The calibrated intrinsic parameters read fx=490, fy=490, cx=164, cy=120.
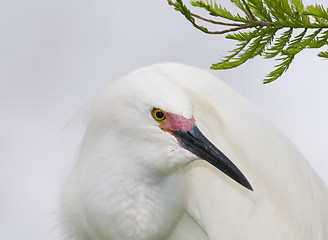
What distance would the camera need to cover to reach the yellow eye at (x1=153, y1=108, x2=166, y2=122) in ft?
7.56

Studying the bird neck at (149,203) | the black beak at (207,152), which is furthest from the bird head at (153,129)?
the bird neck at (149,203)

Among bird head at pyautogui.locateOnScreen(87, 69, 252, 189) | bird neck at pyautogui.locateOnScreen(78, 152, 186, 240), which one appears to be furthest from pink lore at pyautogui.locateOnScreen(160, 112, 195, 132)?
bird neck at pyautogui.locateOnScreen(78, 152, 186, 240)

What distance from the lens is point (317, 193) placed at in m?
2.87

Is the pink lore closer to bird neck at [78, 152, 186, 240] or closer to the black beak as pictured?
the black beak

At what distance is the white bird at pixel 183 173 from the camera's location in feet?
7.70

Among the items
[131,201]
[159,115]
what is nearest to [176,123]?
[159,115]

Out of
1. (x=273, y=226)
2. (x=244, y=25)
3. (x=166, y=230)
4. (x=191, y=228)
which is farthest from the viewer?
(x=191, y=228)

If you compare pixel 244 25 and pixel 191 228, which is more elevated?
pixel 244 25

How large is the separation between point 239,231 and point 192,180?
1.33ft

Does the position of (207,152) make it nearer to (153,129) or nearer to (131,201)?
(153,129)

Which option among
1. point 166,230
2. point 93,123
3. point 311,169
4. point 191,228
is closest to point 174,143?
point 93,123

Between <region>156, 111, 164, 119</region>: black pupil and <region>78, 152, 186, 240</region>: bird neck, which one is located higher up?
<region>156, 111, 164, 119</region>: black pupil

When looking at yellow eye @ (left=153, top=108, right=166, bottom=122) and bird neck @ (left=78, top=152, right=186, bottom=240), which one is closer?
A: yellow eye @ (left=153, top=108, right=166, bottom=122)

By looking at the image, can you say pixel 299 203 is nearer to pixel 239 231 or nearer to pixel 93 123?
pixel 239 231
